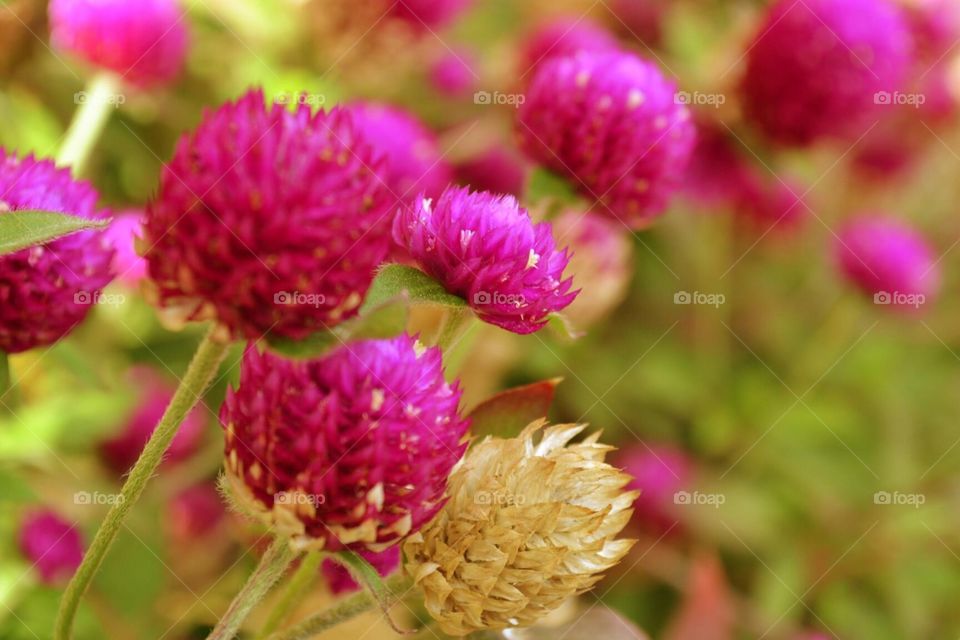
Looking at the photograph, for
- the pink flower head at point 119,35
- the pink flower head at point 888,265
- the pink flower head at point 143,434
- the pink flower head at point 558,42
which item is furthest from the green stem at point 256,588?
the pink flower head at point 888,265

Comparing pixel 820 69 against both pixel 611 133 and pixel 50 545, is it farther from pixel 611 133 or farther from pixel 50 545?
pixel 50 545

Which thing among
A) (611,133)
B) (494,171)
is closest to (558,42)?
(494,171)

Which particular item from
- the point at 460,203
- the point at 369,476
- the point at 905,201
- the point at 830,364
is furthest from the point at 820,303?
the point at 369,476

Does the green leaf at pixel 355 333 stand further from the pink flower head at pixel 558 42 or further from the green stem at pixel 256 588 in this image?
the pink flower head at pixel 558 42

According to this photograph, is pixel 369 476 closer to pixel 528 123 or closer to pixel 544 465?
pixel 544 465

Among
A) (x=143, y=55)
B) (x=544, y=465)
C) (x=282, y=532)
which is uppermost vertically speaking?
(x=143, y=55)

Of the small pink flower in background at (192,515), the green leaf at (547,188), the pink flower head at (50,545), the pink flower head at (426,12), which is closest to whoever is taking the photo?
the green leaf at (547,188)
